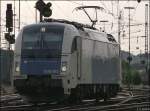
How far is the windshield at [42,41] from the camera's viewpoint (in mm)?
22209

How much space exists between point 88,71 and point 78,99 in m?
1.36

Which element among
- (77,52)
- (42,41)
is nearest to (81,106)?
(77,52)

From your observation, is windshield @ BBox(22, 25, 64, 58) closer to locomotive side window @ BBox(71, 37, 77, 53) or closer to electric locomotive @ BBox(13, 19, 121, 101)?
electric locomotive @ BBox(13, 19, 121, 101)

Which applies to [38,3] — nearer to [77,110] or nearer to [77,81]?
[77,81]

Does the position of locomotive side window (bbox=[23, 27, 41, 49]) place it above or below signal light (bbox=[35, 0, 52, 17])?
below

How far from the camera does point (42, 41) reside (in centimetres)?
2255

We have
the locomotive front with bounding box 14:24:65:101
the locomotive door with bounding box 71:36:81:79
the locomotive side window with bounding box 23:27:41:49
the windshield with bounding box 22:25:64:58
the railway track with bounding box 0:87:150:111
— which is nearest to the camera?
the railway track with bounding box 0:87:150:111

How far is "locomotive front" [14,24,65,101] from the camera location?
21828 millimetres

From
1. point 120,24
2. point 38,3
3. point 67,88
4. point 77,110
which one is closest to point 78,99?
point 67,88

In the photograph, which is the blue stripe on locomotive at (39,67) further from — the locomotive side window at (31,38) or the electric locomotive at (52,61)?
the locomotive side window at (31,38)

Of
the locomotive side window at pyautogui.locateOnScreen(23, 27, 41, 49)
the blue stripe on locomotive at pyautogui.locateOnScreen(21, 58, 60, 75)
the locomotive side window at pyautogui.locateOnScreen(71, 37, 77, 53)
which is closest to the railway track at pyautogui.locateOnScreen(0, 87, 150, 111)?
the blue stripe on locomotive at pyautogui.locateOnScreen(21, 58, 60, 75)

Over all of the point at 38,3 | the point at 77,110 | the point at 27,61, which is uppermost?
the point at 38,3

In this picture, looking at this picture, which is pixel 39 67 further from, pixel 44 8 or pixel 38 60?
pixel 44 8

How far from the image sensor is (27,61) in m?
22.2
